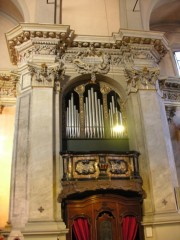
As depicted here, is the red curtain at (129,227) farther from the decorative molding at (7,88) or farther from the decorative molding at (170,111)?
the decorative molding at (7,88)

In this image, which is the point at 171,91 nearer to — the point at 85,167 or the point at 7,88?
the point at 85,167

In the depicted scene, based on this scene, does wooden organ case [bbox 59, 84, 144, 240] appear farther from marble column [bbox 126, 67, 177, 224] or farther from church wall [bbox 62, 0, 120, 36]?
church wall [bbox 62, 0, 120, 36]

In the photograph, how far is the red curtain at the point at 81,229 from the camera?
698cm

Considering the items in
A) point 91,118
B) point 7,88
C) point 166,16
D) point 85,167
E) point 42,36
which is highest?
point 166,16

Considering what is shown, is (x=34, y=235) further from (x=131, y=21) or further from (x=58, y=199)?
(x=131, y=21)

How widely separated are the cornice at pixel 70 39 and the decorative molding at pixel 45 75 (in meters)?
0.82

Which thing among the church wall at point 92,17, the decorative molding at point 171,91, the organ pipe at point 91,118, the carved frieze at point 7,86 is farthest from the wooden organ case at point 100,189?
the church wall at point 92,17

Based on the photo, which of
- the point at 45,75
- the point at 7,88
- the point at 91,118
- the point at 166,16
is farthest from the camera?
the point at 166,16

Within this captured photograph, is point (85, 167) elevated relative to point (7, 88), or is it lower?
lower

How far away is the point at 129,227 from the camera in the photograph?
7285mm

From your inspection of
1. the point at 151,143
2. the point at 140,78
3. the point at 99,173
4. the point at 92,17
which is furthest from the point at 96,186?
the point at 92,17

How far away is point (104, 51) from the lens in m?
9.27

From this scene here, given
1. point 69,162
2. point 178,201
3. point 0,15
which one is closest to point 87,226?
point 69,162

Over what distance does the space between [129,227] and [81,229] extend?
1244 mm
